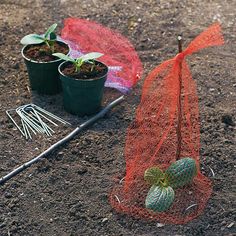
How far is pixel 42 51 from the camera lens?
13.8ft

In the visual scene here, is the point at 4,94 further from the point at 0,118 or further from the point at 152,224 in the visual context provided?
the point at 152,224

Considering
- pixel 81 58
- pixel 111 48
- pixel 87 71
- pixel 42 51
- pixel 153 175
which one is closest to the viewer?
pixel 153 175

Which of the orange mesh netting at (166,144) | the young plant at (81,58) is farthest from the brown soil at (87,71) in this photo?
the orange mesh netting at (166,144)

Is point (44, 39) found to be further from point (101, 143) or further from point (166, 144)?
point (166, 144)

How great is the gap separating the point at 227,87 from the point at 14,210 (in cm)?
202

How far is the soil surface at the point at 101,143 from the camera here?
307cm

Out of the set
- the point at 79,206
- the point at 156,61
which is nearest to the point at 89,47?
the point at 156,61

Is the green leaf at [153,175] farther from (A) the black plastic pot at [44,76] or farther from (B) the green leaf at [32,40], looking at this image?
(B) the green leaf at [32,40]

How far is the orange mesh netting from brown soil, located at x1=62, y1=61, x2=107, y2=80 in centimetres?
37

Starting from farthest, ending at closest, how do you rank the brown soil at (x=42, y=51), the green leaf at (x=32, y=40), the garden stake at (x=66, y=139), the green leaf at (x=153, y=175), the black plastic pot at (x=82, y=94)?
1. the brown soil at (x=42, y=51)
2. the green leaf at (x=32, y=40)
3. the black plastic pot at (x=82, y=94)
4. the garden stake at (x=66, y=139)
5. the green leaf at (x=153, y=175)

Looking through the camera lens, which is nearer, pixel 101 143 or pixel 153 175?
pixel 153 175

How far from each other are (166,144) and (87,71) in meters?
0.79

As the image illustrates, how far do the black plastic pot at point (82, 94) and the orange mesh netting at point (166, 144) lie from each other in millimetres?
317

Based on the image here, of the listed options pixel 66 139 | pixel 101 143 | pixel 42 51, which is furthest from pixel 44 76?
pixel 101 143
